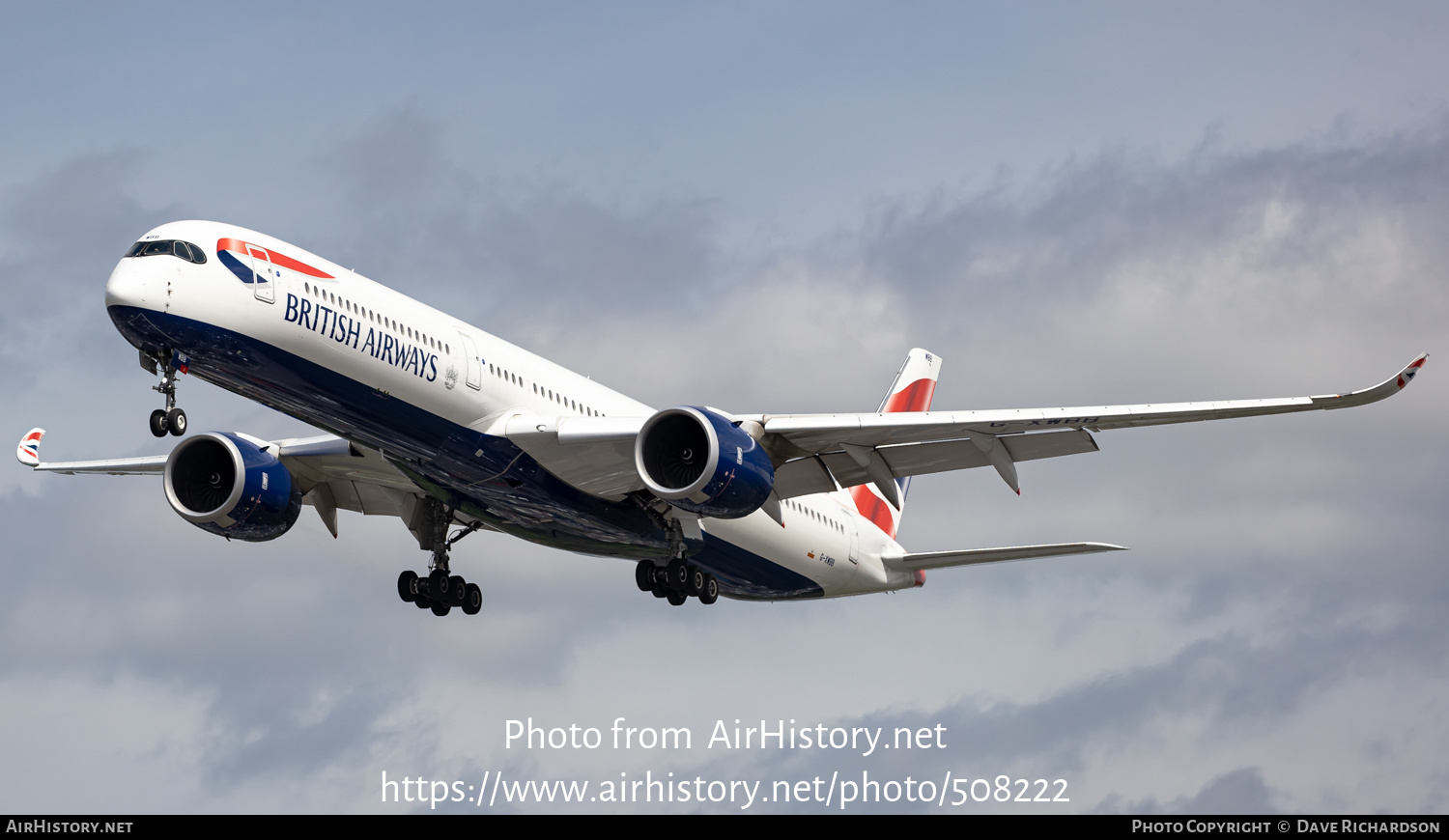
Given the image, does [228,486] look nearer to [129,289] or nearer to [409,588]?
[409,588]

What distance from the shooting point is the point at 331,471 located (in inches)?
1501

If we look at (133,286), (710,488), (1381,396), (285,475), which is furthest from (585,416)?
(1381,396)

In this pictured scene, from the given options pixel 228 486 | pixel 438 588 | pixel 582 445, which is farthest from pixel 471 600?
pixel 582 445

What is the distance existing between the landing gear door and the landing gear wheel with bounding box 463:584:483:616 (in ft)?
39.0

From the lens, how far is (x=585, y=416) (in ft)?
117

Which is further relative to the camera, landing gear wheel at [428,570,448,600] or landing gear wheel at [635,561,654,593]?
landing gear wheel at [428,570,448,600]

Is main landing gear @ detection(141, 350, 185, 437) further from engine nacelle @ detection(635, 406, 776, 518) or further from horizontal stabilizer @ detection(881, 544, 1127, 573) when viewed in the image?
horizontal stabilizer @ detection(881, 544, 1127, 573)

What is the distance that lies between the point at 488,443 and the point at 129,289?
302 inches

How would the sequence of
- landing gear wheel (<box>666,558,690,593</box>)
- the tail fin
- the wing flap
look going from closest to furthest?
the wing flap → landing gear wheel (<box>666,558,690,593</box>) → the tail fin

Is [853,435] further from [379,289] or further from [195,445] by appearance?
[195,445]

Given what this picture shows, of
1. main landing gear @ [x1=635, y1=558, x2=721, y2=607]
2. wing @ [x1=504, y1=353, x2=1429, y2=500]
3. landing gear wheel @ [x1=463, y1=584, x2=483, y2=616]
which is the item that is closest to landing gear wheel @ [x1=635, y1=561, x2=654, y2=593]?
main landing gear @ [x1=635, y1=558, x2=721, y2=607]

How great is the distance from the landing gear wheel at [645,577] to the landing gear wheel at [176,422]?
12.0 metres

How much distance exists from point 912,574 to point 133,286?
22.8 m

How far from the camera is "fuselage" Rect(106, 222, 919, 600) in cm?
2897
